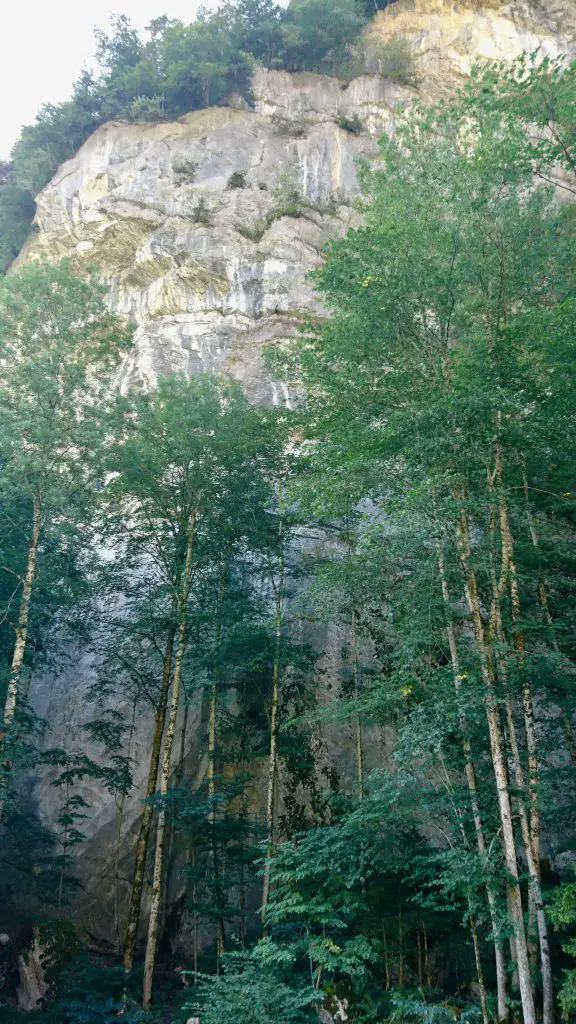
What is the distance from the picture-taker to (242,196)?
2688cm

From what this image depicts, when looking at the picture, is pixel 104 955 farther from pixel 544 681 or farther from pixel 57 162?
pixel 57 162

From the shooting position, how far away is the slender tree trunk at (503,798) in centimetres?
621

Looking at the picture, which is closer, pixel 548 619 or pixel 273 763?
pixel 548 619

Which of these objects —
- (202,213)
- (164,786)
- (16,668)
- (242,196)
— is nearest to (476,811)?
(164,786)

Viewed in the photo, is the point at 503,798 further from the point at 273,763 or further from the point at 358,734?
the point at 358,734

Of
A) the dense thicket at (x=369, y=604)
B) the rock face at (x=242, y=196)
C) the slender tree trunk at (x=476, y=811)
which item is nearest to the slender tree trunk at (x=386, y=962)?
the dense thicket at (x=369, y=604)

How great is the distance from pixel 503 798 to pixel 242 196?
26.2m

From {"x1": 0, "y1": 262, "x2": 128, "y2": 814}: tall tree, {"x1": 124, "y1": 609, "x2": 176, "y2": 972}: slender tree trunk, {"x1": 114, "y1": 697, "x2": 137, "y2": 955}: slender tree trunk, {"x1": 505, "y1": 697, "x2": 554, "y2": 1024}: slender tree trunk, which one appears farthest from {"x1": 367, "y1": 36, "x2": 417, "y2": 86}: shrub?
{"x1": 505, "y1": 697, "x2": 554, "y2": 1024}: slender tree trunk

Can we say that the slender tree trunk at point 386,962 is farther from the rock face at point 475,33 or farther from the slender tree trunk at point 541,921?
the rock face at point 475,33

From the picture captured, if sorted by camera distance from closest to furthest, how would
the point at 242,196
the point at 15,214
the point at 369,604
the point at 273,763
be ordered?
the point at 273,763
the point at 369,604
the point at 242,196
the point at 15,214

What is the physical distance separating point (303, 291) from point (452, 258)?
52.0ft

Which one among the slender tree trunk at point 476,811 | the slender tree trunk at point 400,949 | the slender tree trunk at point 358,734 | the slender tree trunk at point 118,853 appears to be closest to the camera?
the slender tree trunk at point 476,811

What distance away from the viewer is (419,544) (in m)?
8.60

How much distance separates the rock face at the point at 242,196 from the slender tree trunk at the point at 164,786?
34.1 ft
